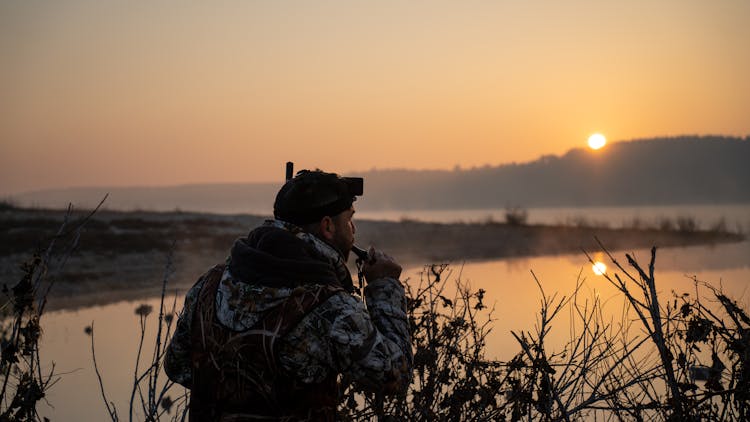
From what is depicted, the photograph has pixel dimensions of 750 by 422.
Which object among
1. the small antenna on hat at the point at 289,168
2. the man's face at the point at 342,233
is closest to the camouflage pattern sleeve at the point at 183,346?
the man's face at the point at 342,233

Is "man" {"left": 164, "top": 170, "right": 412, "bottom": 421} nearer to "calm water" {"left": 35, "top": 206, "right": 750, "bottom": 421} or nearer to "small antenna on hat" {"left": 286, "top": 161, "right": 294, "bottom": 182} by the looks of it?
"small antenna on hat" {"left": 286, "top": 161, "right": 294, "bottom": 182}

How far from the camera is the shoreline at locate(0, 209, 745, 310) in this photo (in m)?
17.1

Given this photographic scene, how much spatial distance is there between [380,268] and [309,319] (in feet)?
1.47

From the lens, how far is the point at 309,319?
2518mm

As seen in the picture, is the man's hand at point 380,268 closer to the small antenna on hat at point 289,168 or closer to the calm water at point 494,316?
the small antenna on hat at point 289,168

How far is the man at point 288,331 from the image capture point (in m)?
2.52

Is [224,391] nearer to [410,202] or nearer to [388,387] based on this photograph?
[388,387]

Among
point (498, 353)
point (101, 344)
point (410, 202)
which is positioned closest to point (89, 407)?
point (101, 344)

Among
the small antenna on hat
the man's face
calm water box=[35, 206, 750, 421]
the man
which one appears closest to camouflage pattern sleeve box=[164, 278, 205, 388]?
the man

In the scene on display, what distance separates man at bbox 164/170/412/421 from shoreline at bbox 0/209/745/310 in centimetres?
1168

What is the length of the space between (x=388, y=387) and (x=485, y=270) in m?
17.2

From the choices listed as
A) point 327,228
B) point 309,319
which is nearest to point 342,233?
point 327,228

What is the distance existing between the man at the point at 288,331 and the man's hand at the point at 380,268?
4.0 inches

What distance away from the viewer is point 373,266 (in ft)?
9.50
